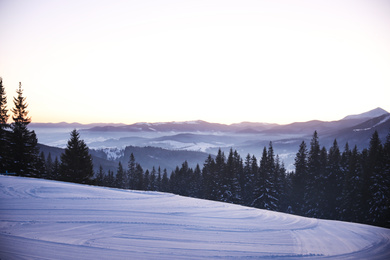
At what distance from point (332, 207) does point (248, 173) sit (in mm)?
17444

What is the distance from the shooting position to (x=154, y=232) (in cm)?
681

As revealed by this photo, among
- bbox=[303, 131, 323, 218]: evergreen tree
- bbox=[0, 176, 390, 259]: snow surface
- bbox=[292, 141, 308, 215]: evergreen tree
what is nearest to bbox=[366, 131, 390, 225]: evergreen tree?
bbox=[303, 131, 323, 218]: evergreen tree

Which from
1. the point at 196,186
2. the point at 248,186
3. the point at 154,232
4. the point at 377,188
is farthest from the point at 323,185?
the point at 154,232

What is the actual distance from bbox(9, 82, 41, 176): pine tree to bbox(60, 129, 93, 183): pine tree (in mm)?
3132

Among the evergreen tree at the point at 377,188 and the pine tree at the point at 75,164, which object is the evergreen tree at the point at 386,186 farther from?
the pine tree at the point at 75,164

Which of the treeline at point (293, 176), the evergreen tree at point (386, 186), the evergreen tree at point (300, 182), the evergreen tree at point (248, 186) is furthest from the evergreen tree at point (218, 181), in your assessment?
the evergreen tree at point (386, 186)

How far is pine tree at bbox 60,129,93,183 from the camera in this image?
2653cm

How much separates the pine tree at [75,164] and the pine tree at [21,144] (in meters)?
3.13

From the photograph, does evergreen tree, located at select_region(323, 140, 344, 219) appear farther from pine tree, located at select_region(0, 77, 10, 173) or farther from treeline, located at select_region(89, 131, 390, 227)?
pine tree, located at select_region(0, 77, 10, 173)

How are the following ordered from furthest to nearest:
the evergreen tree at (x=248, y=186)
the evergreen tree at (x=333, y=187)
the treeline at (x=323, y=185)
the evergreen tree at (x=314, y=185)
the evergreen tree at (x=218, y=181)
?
the evergreen tree at (x=248, y=186) → the evergreen tree at (x=218, y=181) → the evergreen tree at (x=314, y=185) → the evergreen tree at (x=333, y=187) → the treeline at (x=323, y=185)

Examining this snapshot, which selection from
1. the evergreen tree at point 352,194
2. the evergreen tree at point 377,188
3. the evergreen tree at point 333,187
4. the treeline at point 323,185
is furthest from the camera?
the evergreen tree at point 333,187

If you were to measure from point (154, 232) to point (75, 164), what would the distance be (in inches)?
952

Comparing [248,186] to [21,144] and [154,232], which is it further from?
[154,232]

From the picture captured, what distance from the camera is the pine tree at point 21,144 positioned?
24266 millimetres
